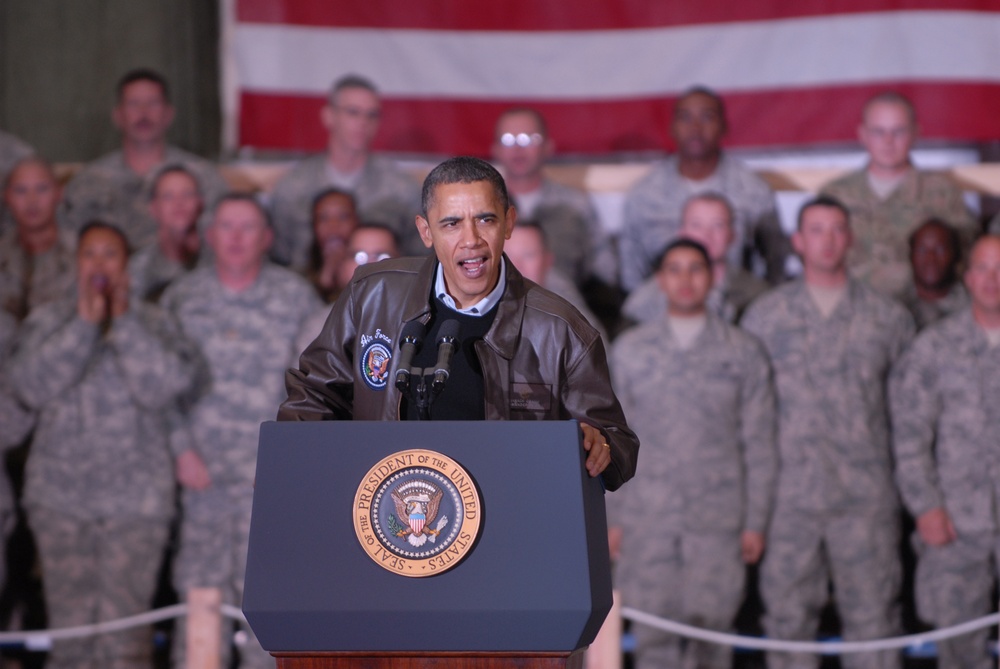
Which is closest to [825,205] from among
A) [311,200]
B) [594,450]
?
[311,200]

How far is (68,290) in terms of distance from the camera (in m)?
5.77

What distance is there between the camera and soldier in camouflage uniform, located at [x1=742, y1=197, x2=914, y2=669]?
5.29 meters

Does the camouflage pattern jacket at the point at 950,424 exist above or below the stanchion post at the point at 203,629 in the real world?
above

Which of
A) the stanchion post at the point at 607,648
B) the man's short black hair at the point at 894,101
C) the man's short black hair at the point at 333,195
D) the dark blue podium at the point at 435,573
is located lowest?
the stanchion post at the point at 607,648

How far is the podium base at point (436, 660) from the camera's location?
212 cm

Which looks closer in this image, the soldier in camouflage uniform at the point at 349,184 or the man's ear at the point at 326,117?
the soldier in camouflage uniform at the point at 349,184

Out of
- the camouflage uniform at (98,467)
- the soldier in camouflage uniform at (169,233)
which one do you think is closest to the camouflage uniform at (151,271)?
the soldier in camouflage uniform at (169,233)

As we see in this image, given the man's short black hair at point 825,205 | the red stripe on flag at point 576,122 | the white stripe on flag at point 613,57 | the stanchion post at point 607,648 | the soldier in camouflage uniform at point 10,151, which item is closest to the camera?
the stanchion post at point 607,648

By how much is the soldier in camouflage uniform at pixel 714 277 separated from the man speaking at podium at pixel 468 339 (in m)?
3.15

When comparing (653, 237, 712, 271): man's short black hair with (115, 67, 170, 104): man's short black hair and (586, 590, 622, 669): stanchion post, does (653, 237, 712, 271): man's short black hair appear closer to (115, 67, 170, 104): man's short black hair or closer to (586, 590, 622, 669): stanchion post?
(586, 590, 622, 669): stanchion post

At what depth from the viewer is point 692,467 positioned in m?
5.36

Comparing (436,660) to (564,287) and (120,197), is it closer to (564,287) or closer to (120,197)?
(564,287)

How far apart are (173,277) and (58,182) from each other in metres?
0.89

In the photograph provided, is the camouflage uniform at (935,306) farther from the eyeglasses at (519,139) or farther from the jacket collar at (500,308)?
the jacket collar at (500,308)
